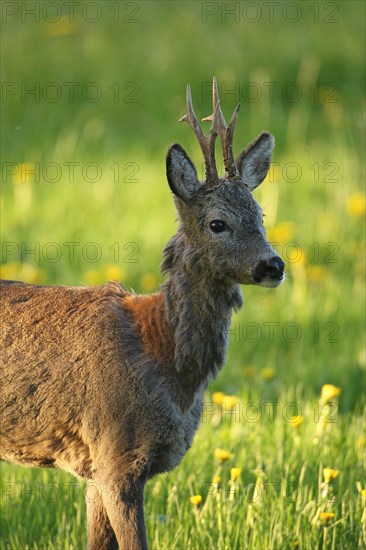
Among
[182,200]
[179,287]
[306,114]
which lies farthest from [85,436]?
[306,114]

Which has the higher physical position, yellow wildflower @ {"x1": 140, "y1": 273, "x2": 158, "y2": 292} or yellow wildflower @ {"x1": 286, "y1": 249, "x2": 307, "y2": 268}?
yellow wildflower @ {"x1": 286, "y1": 249, "x2": 307, "y2": 268}

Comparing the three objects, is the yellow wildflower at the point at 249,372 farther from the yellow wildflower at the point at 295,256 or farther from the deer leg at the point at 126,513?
the deer leg at the point at 126,513

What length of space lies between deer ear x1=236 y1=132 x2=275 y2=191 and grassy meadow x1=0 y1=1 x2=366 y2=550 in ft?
3.99

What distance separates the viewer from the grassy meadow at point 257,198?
509 cm

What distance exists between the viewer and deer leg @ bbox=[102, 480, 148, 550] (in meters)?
4.27

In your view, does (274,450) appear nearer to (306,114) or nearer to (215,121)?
(215,121)

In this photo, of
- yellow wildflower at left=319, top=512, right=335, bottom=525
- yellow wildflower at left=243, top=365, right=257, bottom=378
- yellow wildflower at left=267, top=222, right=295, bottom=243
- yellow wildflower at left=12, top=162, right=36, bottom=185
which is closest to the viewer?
yellow wildflower at left=319, top=512, right=335, bottom=525

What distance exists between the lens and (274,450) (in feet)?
18.7

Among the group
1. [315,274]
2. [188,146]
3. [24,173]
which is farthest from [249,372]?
[188,146]

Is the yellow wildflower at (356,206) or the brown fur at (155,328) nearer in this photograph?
the brown fur at (155,328)

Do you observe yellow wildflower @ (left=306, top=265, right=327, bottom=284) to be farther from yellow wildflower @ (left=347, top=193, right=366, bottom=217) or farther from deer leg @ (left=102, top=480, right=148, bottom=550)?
deer leg @ (left=102, top=480, right=148, bottom=550)

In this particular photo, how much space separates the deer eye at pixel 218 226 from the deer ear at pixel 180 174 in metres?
0.17

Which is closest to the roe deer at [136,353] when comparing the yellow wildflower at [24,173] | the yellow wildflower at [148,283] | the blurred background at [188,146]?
the blurred background at [188,146]

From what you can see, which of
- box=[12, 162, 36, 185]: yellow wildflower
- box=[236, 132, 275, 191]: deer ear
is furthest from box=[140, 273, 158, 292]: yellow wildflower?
box=[236, 132, 275, 191]: deer ear
